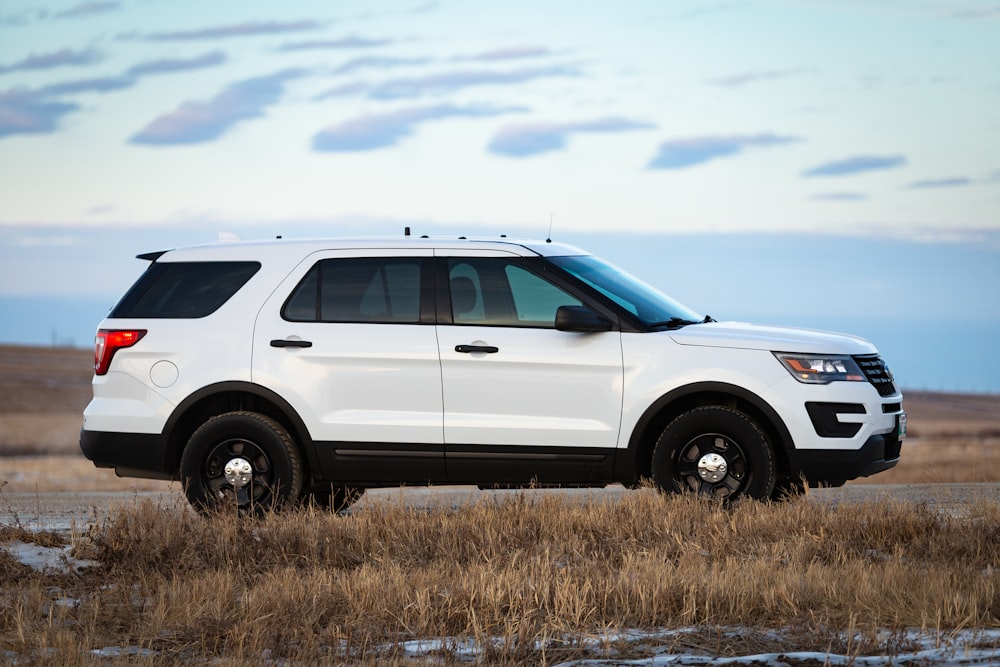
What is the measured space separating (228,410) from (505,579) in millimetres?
3731

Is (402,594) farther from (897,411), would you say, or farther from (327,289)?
(897,411)

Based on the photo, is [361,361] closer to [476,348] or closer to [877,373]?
[476,348]

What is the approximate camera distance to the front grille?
932cm

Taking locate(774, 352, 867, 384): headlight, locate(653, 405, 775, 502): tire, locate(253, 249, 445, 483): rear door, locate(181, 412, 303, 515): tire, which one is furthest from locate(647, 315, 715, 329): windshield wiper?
locate(181, 412, 303, 515): tire

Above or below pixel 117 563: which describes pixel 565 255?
above

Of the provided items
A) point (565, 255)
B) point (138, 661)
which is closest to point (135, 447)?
point (565, 255)

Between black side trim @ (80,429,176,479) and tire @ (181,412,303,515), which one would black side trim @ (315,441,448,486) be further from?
black side trim @ (80,429,176,479)

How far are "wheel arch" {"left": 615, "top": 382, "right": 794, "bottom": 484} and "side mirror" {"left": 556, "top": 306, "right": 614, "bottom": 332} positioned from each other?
26.7 inches

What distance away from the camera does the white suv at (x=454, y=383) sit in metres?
9.09

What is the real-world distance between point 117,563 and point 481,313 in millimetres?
2884

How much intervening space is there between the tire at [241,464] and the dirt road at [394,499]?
0.79 feet

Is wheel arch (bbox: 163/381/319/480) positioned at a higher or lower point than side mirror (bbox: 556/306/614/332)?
lower

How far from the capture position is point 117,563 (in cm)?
809

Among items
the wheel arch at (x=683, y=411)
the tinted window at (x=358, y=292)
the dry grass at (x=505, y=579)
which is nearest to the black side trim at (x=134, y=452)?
the dry grass at (x=505, y=579)
